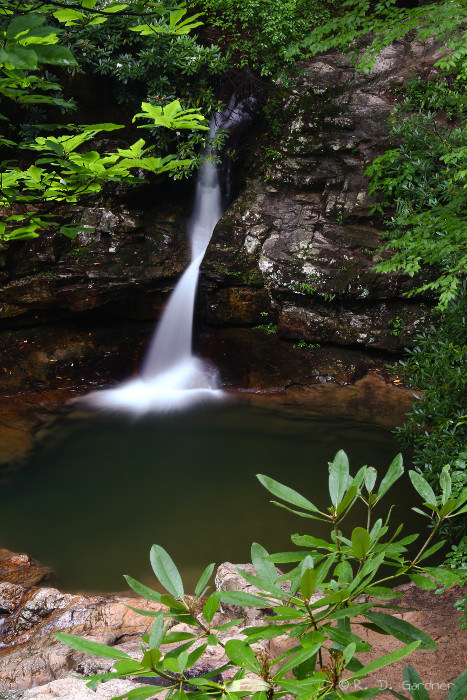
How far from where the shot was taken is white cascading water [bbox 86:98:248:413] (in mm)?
7492

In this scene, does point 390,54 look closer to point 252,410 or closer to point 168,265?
point 168,265

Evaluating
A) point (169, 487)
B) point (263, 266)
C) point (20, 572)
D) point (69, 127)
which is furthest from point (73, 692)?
point (263, 266)

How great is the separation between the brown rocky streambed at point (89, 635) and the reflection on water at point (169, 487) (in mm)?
543

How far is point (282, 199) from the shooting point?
8211 millimetres

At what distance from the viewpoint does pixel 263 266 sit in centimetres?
794

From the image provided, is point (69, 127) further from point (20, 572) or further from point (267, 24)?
point (267, 24)

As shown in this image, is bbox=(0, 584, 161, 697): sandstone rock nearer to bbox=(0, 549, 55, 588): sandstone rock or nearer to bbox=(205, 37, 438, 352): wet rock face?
bbox=(0, 549, 55, 588): sandstone rock

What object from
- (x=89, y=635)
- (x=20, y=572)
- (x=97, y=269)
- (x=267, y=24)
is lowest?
(x=20, y=572)

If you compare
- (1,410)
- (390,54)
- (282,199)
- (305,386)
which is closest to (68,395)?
(1,410)

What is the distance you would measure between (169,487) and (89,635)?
2.47m

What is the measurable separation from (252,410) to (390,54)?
6.91 m

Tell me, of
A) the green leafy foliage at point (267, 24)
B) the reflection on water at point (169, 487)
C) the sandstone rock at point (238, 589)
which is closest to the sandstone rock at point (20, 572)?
the reflection on water at point (169, 487)

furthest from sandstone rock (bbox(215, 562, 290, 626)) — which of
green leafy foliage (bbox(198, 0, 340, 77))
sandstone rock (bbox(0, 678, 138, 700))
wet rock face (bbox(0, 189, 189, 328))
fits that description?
green leafy foliage (bbox(198, 0, 340, 77))

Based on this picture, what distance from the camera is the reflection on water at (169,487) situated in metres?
4.58
